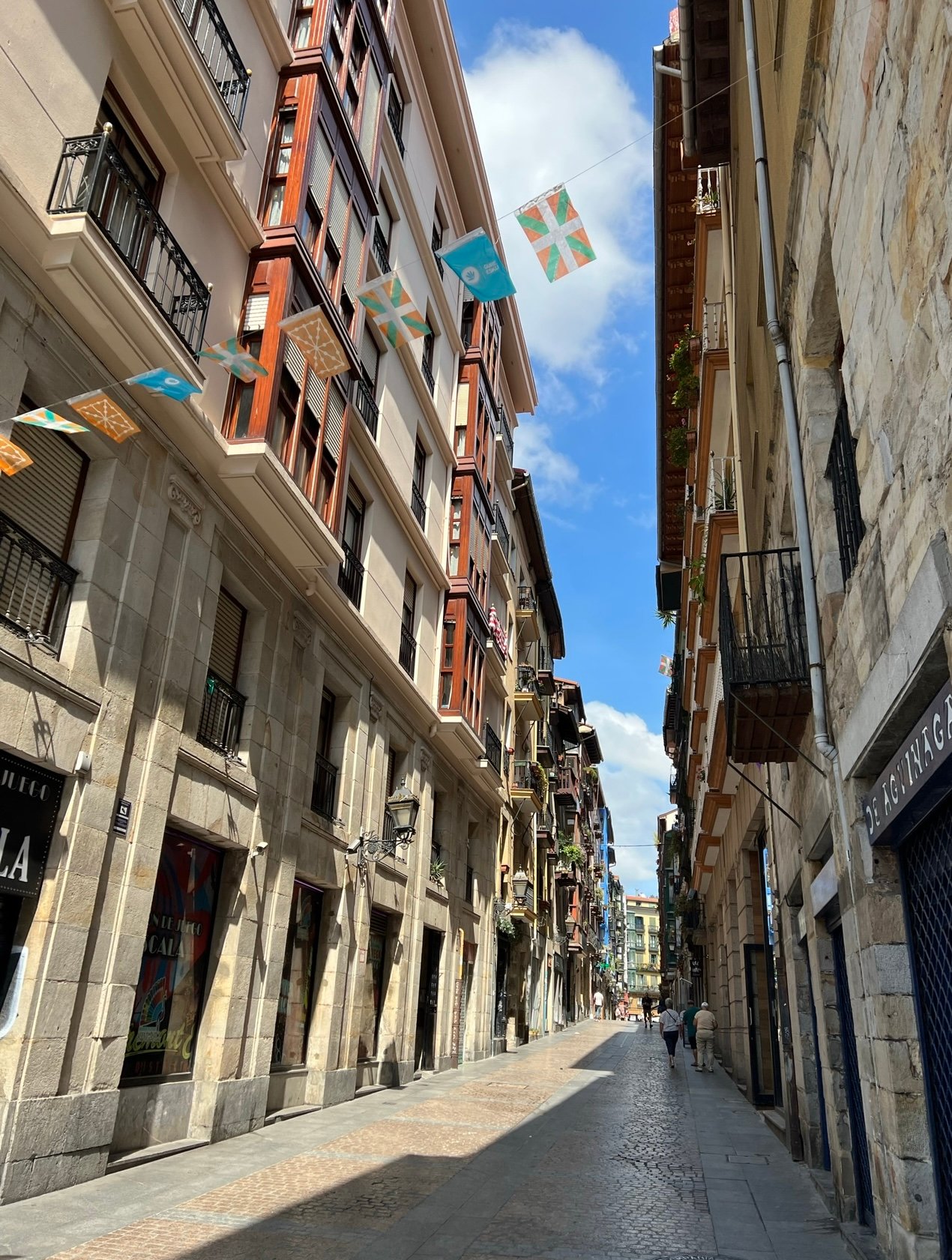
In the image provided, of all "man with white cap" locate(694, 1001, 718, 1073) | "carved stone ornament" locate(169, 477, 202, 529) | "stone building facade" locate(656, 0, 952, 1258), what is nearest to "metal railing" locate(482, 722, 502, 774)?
"man with white cap" locate(694, 1001, 718, 1073)

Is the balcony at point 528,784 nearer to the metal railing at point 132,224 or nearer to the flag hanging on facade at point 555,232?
the metal railing at point 132,224

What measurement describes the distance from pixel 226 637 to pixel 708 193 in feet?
40.6

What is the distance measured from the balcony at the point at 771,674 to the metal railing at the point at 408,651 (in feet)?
35.6

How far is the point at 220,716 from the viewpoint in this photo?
449 inches

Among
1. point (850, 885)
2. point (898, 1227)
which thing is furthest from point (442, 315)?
point (898, 1227)

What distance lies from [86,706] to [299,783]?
16.6 feet

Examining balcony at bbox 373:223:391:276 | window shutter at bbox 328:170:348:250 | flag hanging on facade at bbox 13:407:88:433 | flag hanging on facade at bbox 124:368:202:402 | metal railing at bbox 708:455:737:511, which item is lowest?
flag hanging on facade at bbox 13:407:88:433

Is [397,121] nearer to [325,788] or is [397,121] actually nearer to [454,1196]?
[325,788]

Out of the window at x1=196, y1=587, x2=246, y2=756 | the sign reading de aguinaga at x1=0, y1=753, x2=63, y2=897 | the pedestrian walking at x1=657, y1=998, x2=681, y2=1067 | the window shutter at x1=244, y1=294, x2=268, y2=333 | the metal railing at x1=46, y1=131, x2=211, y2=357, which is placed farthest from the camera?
the pedestrian walking at x1=657, y1=998, x2=681, y2=1067

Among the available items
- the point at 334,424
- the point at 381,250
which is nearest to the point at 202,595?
the point at 334,424

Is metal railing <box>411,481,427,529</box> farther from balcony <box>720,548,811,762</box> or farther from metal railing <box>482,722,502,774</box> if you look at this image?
balcony <box>720,548,811,762</box>

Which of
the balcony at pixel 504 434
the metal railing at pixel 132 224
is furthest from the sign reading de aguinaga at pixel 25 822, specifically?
the balcony at pixel 504 434

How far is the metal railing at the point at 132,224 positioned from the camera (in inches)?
332

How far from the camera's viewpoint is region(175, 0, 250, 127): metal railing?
416 inches
